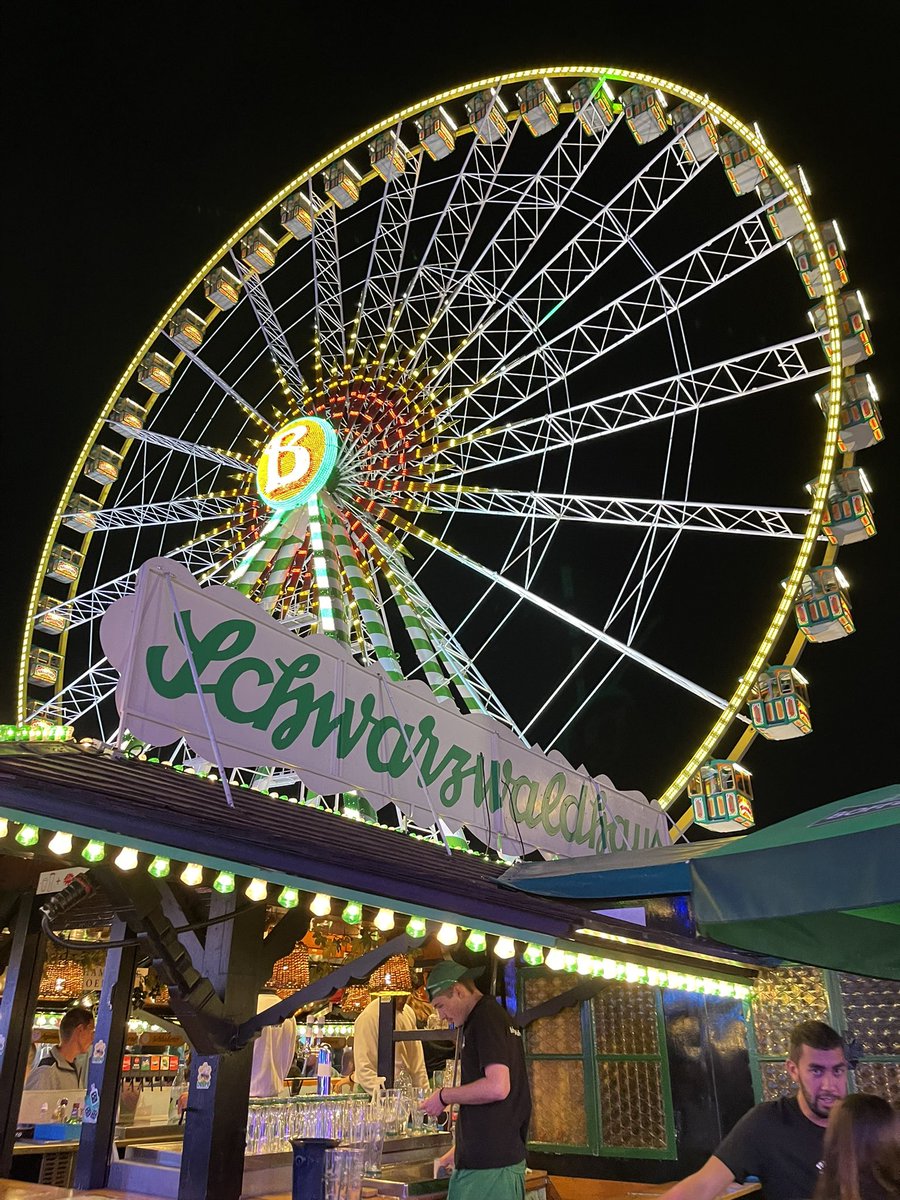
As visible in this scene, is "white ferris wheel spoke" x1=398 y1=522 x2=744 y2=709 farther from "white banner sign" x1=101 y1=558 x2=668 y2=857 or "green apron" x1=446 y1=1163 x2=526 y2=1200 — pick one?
"green apron" x1=446 y1=1163 x2=526 y2=1200

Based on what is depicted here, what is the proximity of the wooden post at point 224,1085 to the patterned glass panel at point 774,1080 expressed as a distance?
4.44 meters

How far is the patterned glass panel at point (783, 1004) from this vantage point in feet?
25.4

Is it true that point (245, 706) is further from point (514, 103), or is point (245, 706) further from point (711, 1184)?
point (514, 103)

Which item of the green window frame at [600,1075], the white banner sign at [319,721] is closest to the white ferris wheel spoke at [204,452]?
the white banner sign at [319,721]

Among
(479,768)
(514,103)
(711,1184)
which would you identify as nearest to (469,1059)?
(711,1184)

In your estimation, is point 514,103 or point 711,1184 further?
point 514,103

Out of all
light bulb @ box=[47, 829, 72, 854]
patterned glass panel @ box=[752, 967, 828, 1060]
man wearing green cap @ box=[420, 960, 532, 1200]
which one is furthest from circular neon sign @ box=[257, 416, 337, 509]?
man wearing green cap @ box=[420, 960, 532, 1200]

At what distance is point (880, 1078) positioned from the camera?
7.34 metres

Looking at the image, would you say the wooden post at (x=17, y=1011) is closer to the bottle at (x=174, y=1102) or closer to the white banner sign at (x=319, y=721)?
the bottle at (x=174, y=1102)

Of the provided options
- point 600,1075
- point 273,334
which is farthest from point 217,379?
point 600,1075

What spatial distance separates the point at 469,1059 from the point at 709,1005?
15.1ft

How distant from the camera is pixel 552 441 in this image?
38.3 feet

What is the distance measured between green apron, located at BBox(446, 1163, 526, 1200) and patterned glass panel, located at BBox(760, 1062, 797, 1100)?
14.3ft

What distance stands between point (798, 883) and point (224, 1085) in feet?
11.5
